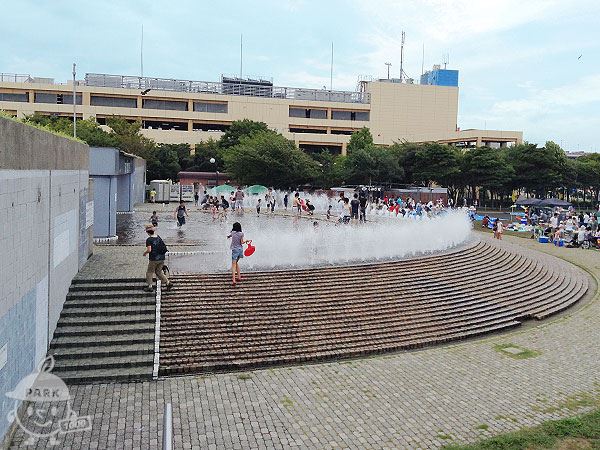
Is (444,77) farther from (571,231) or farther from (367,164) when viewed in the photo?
(571,231)

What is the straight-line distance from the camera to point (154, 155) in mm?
51750

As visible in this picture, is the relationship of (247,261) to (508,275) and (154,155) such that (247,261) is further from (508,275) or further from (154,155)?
(154,155)

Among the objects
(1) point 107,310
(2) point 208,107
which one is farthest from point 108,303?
(2) point 208,107

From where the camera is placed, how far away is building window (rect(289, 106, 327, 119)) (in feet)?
227

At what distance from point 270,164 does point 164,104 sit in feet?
83.9

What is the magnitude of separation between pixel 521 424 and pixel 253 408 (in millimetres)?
4065

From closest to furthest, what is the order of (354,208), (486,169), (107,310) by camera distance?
(107,310)
(354,208)
(486,169)

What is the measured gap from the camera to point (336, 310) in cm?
1273

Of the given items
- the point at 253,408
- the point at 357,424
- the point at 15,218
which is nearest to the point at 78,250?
the point at 15,218

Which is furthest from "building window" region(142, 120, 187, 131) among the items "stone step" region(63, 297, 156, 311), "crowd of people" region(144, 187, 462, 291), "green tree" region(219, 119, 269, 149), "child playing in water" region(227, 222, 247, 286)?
"stone step" region(63, 297, 156, 311)

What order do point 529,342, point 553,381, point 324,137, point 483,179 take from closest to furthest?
point 553,381 → point 529,342 → point 483,179 → point 324,137

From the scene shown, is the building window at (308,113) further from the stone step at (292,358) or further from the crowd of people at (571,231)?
the stone step at (292,358)

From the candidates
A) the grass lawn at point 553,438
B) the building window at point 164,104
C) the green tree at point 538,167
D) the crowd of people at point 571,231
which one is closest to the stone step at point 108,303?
the grass lawn at point 553,438

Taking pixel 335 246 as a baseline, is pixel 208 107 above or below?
above
